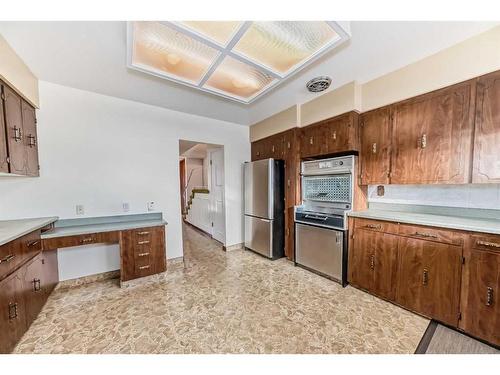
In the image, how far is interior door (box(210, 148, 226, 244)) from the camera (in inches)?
147

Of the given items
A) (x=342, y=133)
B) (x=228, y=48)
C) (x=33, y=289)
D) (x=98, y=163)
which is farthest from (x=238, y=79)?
(x=33, y=289)

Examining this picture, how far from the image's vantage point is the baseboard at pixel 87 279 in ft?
7.49

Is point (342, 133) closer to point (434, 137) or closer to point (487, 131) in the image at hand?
point (434, 137)

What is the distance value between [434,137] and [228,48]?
2.03m

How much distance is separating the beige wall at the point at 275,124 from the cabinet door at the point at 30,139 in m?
2.98

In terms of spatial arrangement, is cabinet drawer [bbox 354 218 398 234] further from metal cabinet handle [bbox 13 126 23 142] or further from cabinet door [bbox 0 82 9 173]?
metal cabinet handle [bbox 13 126 23 142]

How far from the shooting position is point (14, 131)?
1.74 m

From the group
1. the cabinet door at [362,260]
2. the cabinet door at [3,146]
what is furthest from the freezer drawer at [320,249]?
the cabinet door at [3,146]

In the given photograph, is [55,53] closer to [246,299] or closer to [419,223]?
[246,299]

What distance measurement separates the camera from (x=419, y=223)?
1686mm

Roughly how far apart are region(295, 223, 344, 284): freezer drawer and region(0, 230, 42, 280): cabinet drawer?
2840 mm

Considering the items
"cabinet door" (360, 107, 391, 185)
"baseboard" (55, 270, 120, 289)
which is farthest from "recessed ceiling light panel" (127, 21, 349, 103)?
"baseboard" (55, 270, 120, 289)

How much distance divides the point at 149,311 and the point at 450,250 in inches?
108
